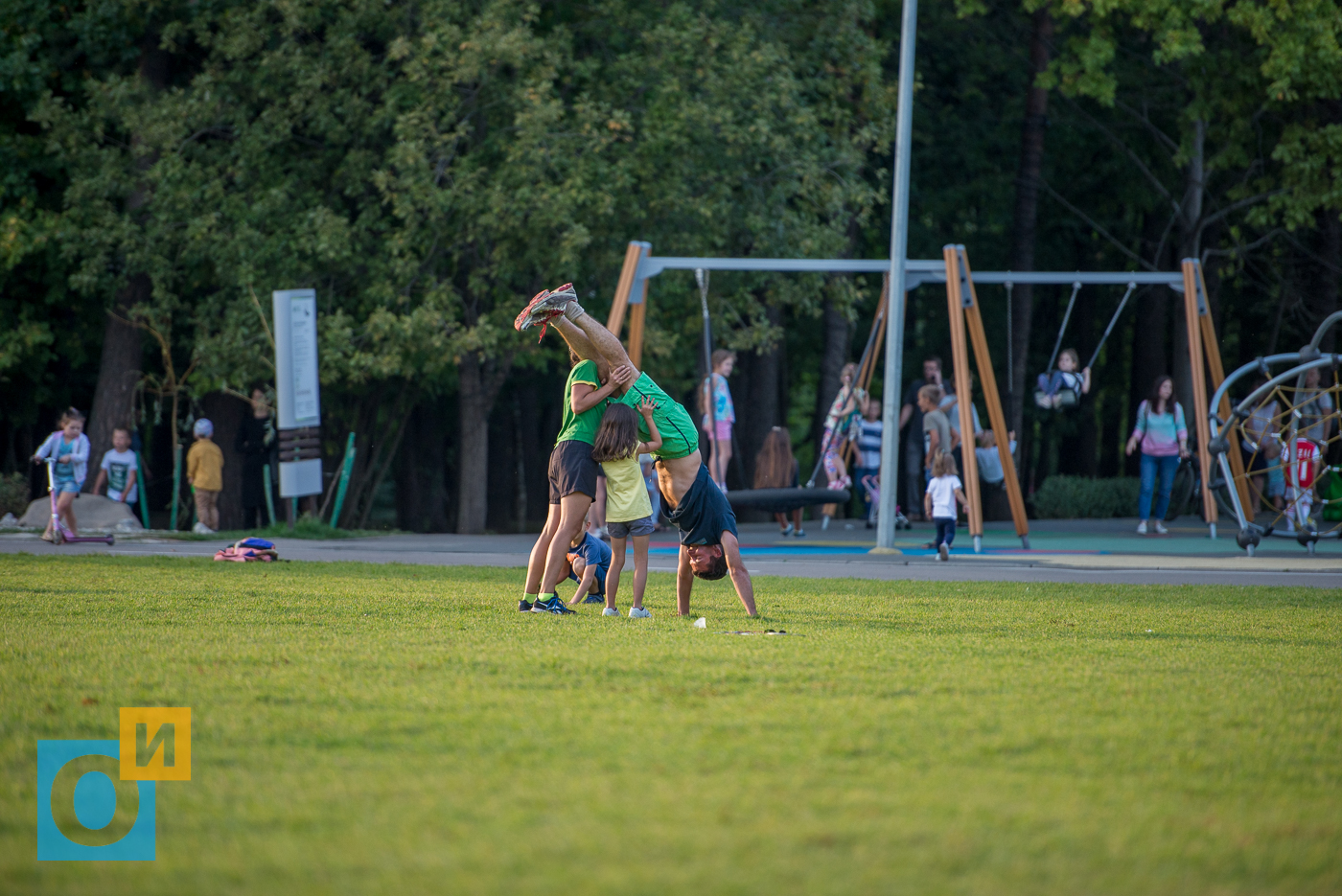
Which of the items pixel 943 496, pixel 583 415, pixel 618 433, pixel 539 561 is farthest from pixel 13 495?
pixel 618 433

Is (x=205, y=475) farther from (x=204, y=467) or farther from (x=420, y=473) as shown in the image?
(x=420, y=473)

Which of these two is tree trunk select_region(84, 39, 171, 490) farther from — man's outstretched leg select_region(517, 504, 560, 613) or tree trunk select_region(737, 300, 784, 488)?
man's outstretched leg select_region(517, 504, 560, 613)

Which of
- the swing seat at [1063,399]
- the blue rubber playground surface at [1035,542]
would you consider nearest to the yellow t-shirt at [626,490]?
the blue rubber playground surface at [1035,542]

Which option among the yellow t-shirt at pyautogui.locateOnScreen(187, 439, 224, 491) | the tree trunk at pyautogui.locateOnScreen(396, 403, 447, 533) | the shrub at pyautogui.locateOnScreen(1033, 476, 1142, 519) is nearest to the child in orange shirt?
the yellow t-shirt at pyautogui.locateOnScreen(187, 439, 224, 491)

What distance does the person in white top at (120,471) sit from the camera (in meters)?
20.5

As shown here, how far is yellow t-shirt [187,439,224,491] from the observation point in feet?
68.8

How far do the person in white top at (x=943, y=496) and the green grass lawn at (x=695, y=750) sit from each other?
18.5 ft

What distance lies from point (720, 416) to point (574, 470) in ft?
31.5

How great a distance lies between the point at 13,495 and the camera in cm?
2377

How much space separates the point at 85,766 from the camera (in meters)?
5.07

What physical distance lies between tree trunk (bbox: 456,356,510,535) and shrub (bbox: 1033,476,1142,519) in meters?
10.1

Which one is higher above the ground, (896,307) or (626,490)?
(896,307)

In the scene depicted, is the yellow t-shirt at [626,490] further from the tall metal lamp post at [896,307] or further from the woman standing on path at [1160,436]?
the woman standing on path at [1160,436]

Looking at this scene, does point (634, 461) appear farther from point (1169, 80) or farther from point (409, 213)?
point (1169, 80)
